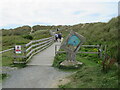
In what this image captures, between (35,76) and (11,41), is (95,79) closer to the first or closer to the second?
(35,76)

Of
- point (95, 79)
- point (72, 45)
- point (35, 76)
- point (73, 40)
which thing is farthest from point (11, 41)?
point (95, 79)

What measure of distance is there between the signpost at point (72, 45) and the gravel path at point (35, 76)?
3.60ft

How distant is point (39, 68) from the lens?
8305 millimetres

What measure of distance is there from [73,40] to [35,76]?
9.39 feet

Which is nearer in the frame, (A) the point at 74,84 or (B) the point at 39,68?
(A) the point at 74,84

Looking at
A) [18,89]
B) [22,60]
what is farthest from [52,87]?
[22,60]

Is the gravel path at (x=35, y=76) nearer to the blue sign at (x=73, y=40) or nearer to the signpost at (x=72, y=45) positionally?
the signpost at (x=72, y=45)

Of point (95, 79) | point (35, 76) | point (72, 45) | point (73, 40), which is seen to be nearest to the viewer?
point (95, 79)

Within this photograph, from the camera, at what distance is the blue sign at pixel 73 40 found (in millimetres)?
8414

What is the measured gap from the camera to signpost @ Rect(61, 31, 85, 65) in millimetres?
8383

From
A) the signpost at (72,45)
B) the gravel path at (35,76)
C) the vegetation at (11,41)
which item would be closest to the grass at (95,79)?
the gravel path at (35,76)

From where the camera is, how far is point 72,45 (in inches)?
337

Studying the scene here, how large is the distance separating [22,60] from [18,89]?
4000 mm

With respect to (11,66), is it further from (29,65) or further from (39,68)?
(39,68)
